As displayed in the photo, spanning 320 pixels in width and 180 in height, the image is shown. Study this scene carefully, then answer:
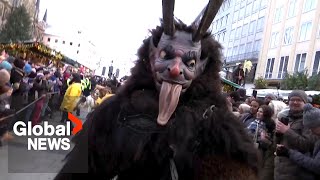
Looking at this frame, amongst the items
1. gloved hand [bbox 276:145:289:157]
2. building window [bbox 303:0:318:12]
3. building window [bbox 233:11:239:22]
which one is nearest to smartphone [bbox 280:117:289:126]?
gloved hand [bbox 276:145:289:157]

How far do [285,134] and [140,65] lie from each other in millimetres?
2749

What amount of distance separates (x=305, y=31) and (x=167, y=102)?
3797 cm

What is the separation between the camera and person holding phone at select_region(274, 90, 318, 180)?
453cm

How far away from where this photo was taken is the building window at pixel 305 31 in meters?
36.9

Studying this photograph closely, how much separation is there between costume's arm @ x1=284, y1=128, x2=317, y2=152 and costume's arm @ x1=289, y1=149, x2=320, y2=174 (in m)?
0.10

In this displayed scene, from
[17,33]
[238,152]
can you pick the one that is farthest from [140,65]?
[17,33]

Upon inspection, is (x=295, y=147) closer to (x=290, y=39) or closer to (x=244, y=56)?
(x=290, y=39)

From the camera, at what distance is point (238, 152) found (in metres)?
2.15

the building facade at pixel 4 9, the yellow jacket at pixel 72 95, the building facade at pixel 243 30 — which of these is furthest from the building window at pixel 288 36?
the building facade at pixel 4 9

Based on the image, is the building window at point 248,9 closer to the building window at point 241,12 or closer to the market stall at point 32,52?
the building window at point 241,12

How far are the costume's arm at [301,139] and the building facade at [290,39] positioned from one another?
30143mm

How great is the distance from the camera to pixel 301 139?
4574mm

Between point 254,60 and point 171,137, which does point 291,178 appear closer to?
point 171,137

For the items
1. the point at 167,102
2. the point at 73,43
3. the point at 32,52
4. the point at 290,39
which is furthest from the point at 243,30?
the point at 73,43
